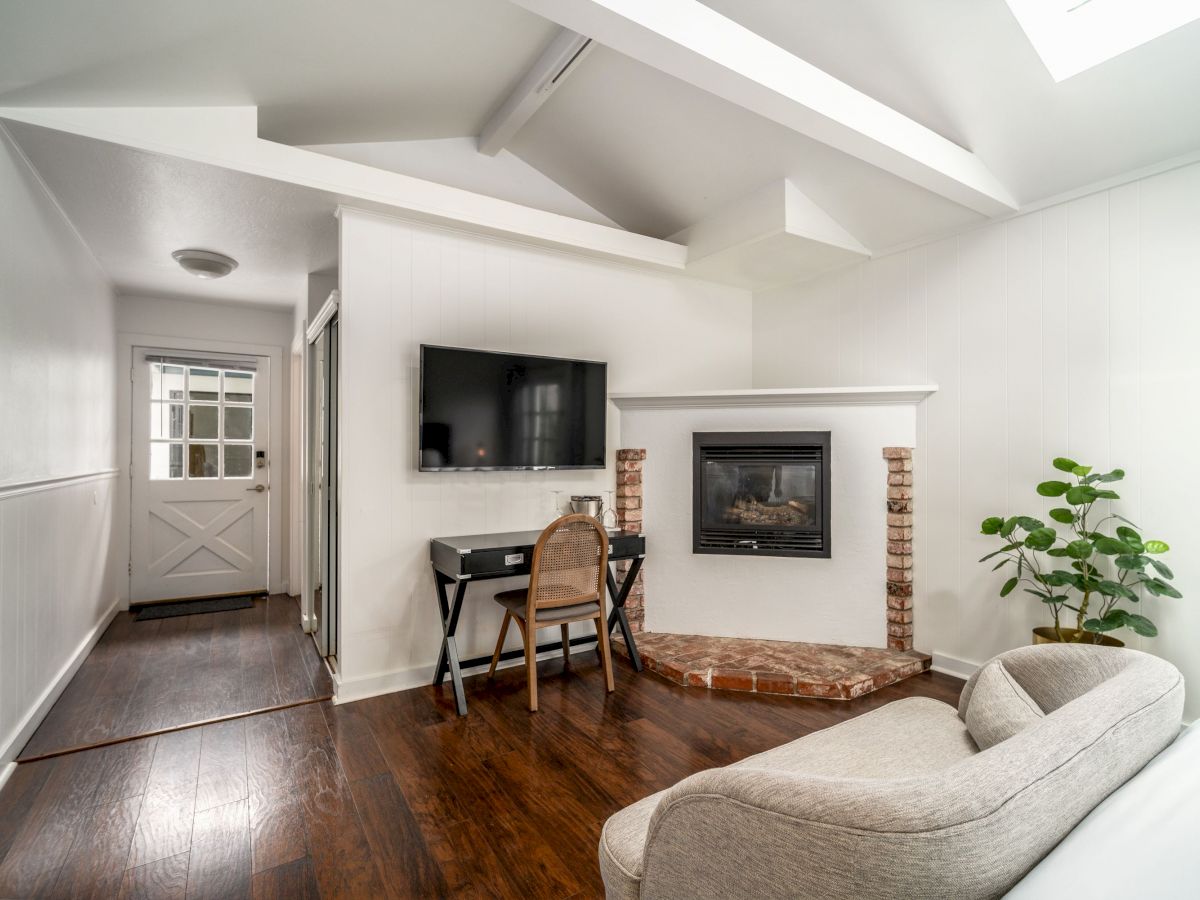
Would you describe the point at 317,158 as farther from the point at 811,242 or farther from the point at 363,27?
the point at 811,242

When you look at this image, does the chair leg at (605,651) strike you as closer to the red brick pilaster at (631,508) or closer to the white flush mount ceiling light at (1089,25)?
the red brick pilaster at (631,508)

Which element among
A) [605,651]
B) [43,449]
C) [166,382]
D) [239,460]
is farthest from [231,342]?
[605,651]

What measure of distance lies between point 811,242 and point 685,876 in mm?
3321

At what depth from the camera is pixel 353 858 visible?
182 centimetres

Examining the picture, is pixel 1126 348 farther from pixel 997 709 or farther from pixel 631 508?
pixel 631 508

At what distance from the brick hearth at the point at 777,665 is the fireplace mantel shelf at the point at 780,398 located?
1.41m

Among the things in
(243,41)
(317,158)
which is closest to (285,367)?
(317,158)

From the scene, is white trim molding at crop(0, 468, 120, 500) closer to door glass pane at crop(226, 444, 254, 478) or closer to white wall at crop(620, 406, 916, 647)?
door glass pane at crop(226, 444, 254, 478)

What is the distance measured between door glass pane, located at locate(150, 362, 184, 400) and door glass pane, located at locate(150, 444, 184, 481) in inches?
15.4

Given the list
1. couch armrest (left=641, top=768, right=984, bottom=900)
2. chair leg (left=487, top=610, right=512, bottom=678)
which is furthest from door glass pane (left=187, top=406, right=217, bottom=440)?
couch armrest (left=641, top=768, right=984, bottom=900)

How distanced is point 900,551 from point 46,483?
4262mm

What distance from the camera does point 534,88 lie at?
3.03m

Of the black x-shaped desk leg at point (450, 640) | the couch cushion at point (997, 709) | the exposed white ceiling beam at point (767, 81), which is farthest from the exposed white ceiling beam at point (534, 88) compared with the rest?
the couch cushion at point (997, 709)

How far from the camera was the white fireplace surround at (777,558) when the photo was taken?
139 inches
